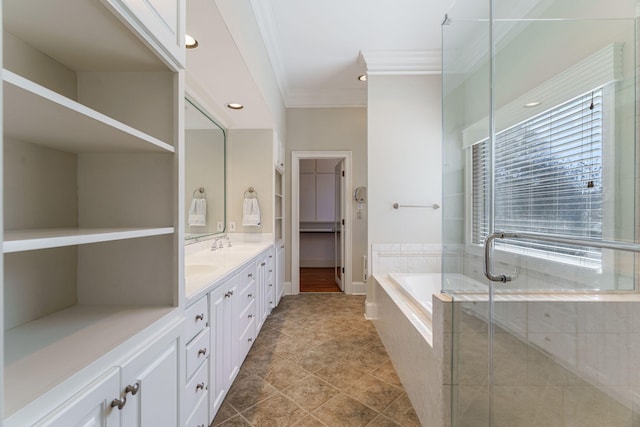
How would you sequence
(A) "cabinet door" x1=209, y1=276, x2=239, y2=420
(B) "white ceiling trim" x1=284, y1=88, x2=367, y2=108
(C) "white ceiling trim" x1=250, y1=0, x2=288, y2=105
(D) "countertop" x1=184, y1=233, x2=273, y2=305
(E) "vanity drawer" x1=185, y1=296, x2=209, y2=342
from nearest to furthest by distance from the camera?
1. (E) "vanity drawer" x1=185, y1=296, x2=209, y2=342
2. (D) "countertop" x1=184, y1=233, x2=273, y2=305
3. (A) "cabinet door" x1=209, y1=276, x2=239, y2=420
4. (C) "white ceiling trim" x1=250, y1=0, x2=288, y2=105
5. (B) "white ceiling trim" x1=284, y1=88, x2=367, y2=108

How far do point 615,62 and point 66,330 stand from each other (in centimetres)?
223

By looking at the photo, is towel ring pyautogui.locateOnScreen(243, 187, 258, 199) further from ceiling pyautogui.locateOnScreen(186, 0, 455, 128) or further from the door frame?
the door frame

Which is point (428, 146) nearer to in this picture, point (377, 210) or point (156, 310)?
point (377, 210)

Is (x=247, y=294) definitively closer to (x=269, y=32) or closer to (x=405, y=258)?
(x=405, y=258)

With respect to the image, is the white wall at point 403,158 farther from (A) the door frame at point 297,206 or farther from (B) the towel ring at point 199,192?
(B) the towel ring at point 199,192

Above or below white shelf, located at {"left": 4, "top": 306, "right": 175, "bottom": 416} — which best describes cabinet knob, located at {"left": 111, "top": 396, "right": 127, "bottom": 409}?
below

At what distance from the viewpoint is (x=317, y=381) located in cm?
200

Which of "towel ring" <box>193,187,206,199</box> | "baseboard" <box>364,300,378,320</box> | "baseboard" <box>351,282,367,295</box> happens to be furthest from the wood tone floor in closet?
"towel ring" <box>193,187,206,199</box>

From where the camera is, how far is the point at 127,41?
2.98 feet

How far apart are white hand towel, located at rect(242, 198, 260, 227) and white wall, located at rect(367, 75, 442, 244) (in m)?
1.24

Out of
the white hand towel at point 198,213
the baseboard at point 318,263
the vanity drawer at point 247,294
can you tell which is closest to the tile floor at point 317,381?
the vanity drawer at point 247,294

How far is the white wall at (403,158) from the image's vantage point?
3213 mm

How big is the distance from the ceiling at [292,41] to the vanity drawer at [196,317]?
1.40 metres

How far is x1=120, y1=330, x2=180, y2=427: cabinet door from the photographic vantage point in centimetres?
79
